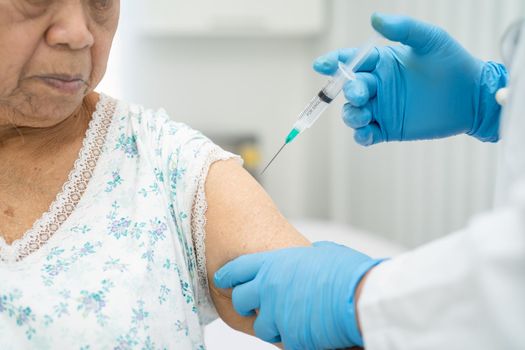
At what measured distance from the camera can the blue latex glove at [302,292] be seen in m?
1.01

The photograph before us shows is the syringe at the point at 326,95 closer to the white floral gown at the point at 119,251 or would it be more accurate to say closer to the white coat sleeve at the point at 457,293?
the white floral gown at the point at 119,251

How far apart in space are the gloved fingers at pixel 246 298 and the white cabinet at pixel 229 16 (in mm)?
2391

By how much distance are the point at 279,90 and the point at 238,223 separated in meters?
2.48

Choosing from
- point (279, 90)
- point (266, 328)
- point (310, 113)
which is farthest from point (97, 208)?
point (279, 90)

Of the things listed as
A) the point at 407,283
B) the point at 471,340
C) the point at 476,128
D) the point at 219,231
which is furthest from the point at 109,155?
the point at 476,128

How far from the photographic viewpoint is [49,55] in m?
1.13

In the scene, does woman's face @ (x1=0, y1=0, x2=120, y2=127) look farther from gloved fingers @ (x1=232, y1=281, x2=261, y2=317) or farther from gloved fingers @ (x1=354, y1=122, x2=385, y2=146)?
gloved fingers @ (x1=354, y1=122, x2=385, y2=146)

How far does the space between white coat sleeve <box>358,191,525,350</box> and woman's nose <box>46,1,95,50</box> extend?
2.18 feet

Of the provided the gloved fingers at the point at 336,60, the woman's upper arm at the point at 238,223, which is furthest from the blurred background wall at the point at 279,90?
the woman's upper arm at the point at 238,223

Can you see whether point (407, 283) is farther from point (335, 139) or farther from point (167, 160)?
point (335, 139)

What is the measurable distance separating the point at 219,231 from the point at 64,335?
0.34 meters

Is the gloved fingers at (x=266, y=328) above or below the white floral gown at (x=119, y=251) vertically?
below

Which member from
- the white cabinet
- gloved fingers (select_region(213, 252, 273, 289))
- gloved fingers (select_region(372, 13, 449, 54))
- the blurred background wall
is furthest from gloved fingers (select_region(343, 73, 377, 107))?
the white cabinet

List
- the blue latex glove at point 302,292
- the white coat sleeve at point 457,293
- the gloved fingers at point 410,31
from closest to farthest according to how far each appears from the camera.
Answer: the white coat sleeve at point 457,293, the blue latex glove at point 302,292, the gloved fingers at point 410,31
